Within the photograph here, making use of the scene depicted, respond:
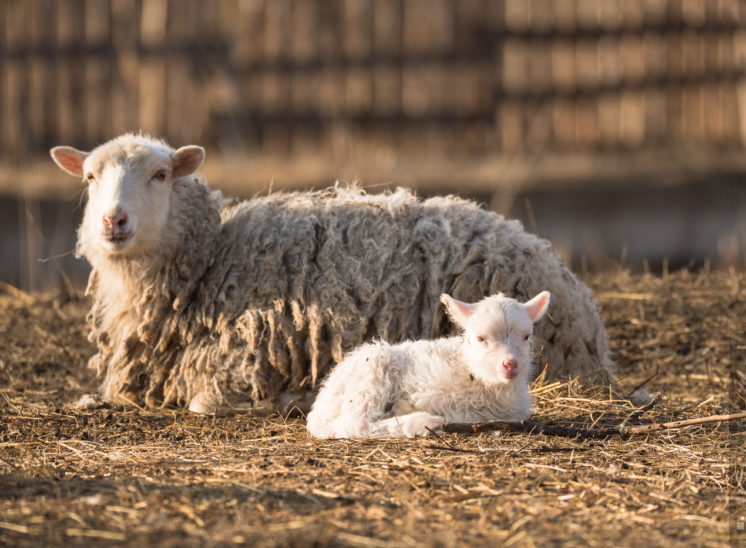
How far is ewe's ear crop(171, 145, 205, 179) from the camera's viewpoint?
6789 mm

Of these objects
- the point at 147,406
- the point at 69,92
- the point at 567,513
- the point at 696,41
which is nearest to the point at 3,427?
the point at 147,406

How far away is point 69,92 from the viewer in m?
17.0

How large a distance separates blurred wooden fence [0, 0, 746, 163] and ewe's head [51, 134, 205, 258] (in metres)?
10.2

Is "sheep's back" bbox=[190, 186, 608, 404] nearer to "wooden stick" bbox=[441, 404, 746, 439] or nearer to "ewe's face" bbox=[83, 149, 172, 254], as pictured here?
"ewe's face" bbox=[83, 149, 172, 254]

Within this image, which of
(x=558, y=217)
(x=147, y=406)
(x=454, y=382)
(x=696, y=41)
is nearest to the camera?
(x=454, y=382)

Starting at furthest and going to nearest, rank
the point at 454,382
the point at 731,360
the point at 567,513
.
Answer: the point at 731,360 → the point at 454,382 → the point at 567,513

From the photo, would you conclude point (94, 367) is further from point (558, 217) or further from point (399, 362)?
point (558, 217)

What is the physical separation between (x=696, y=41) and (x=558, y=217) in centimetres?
381

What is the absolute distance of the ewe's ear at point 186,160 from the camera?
6789 mm

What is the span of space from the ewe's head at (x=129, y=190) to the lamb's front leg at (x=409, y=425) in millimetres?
2037

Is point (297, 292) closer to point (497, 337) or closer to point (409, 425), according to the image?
point (409, 425)

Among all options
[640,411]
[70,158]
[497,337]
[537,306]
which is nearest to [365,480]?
[497,337]

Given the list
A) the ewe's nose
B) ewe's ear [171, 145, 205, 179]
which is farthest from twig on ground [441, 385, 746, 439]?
ewe's ear [171, 145, 205, 179]

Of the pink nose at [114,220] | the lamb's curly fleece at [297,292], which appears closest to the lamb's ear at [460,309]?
the lamb's curly fleece at [297,292]
